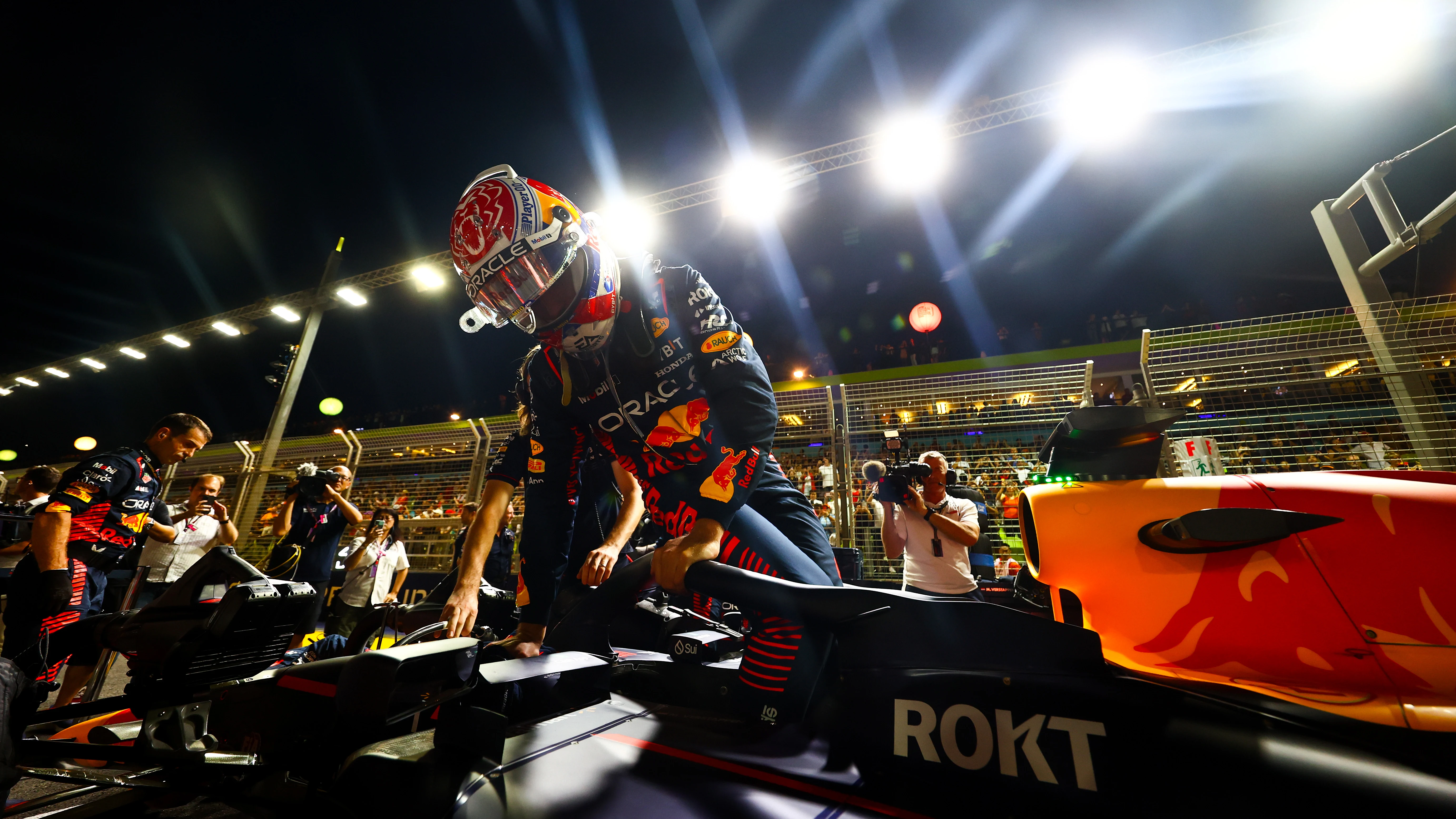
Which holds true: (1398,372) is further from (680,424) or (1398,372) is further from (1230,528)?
(680,424)

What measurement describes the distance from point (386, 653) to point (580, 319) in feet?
3.83

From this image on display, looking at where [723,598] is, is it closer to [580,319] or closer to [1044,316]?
[580,319]

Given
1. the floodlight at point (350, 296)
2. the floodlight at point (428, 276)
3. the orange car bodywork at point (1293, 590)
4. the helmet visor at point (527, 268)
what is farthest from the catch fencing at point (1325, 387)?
the floodlight at point (350, 296)

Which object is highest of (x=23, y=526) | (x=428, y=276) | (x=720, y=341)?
(x=428, y=276)

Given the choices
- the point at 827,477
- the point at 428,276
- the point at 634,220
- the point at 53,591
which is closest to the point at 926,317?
the point at 634,220

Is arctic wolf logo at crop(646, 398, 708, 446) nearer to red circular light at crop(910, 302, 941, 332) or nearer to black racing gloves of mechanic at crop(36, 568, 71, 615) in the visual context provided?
black racing gloves of mechanic at crop(36, 568, 71, 615)

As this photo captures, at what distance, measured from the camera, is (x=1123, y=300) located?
15.4 metres

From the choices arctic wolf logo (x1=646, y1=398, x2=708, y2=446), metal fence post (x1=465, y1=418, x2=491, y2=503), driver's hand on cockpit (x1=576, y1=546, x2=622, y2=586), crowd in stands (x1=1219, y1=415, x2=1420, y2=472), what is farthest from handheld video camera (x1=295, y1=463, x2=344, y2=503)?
crowd in stands (x1=1219, y1=415, x2=1420, y2=472)

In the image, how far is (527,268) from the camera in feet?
5.64

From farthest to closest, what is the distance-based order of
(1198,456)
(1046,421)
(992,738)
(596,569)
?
(1046,421) → (1198,456) → (596,569) → (992,738)

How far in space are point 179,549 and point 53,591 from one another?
9.17 feet

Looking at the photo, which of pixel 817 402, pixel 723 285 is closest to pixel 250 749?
pixel 817 402

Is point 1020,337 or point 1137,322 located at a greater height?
point 1020,337

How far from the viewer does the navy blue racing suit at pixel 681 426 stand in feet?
5.00
